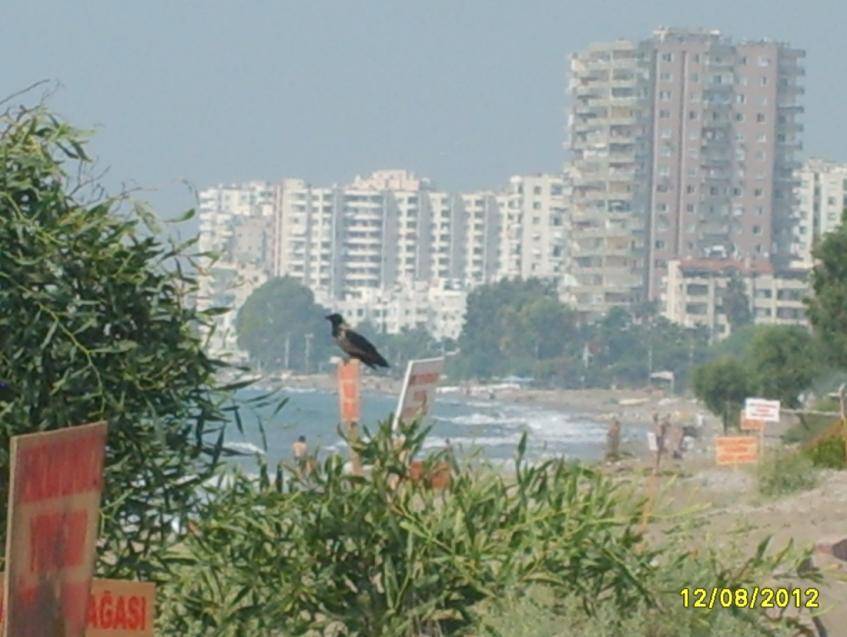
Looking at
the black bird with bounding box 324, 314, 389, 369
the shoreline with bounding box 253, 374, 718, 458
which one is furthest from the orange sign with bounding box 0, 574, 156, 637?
the shoreline with bounding box 253, 374, 718, 458

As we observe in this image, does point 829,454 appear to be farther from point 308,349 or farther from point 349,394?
point 308,349

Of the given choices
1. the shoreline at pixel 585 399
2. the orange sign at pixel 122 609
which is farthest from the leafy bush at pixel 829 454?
the shoreline at pixel 585 399

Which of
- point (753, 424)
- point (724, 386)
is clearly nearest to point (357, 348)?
point (753, 424)

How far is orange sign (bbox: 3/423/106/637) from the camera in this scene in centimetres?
464

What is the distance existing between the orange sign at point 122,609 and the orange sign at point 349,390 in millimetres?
3236

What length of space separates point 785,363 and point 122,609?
62.5 metres

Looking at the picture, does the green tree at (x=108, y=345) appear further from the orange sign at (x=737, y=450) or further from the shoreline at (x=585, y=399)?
the shoreline at (x=585, y=399)

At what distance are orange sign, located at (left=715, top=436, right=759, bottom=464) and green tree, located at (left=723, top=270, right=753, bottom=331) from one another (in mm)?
123007

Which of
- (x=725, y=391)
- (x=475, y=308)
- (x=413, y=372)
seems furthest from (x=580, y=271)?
(x=413, y=372)

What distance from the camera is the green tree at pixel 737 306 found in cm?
16262

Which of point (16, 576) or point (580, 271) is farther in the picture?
point (580, 271)

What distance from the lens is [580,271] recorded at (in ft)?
622

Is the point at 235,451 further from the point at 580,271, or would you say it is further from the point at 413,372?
the point at 580,271

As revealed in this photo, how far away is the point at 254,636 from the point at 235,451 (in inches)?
23.4
